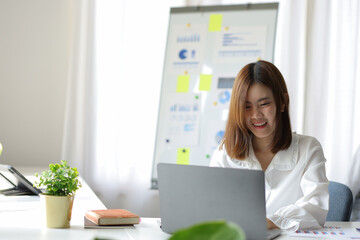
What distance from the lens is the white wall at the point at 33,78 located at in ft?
11.1

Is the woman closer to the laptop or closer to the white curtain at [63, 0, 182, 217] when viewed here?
the laptop

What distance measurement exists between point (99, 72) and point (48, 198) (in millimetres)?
2219

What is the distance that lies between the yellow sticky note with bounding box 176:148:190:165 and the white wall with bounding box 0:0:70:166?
2.96ft

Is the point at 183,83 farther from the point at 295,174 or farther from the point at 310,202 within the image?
the point at 310,202

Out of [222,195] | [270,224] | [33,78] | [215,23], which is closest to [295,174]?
[270,224]

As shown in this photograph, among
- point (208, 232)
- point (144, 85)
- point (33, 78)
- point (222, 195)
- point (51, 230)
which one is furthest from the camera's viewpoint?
point (144, 85)

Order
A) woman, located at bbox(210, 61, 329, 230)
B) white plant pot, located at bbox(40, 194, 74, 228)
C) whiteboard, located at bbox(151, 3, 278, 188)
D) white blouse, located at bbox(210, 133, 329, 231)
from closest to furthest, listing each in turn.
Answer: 1. white plant pot, located at bbox(40, 194, 74, 228)
2. white blouse, located at bbox(210, 133, 329, 231)
3. woman, located at bbox(210, 61, 329, 230)
4. whiteboard, located at bbox(151, 3, 278, 188)

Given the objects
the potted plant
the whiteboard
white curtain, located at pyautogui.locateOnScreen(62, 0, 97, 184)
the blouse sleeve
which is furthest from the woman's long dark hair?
white curtain, located at pyautogui.locateOnScreen(62, 0, 97, 184)

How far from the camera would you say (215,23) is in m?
3.36

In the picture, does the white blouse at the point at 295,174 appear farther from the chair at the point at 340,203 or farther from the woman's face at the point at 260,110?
the chair at the point at 340,203

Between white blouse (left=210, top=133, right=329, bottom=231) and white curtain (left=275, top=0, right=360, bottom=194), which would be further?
white curtain (left=275, top=0, right=360, bottom=194)

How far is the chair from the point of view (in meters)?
2.05

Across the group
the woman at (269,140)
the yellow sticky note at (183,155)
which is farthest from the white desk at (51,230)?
the yellow sticky note at (183,155)

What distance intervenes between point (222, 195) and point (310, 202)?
0.56 meters
